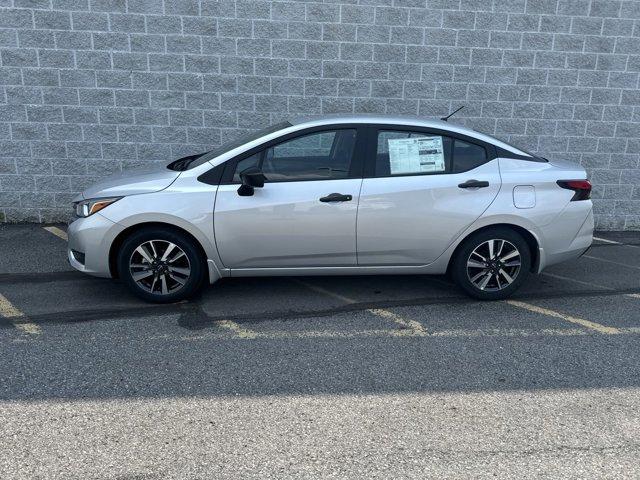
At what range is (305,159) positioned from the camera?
5.00 metres

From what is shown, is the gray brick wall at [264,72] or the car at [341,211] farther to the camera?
the gray brick wall at [264,72]

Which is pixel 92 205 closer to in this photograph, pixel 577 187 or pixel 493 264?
pixel 493 264

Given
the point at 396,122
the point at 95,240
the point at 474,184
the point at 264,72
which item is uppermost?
the point at 264,72

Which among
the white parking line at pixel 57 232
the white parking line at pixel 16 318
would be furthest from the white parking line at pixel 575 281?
the white parking line at pixel 57 232

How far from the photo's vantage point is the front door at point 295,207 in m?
4.84

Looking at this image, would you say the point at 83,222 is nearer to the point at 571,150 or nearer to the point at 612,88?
the point at 571,150

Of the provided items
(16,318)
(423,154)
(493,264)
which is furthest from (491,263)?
(16,318)

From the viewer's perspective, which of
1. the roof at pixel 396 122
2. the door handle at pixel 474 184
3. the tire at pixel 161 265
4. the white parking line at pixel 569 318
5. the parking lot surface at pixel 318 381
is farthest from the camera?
the roof at pixel 396 122

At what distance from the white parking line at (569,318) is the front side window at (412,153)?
Result: 140 centimetres

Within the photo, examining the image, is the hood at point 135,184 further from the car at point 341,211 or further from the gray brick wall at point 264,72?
the gray brick wall at point 264,72

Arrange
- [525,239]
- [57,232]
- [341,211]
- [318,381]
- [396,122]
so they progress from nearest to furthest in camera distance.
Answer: [318,381] < [341,211] < [396,122] < [525,239] < [57,232]

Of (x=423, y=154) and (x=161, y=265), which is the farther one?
(x=423, y=154)

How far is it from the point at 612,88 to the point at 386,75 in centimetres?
301

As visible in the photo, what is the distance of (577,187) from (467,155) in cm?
101
